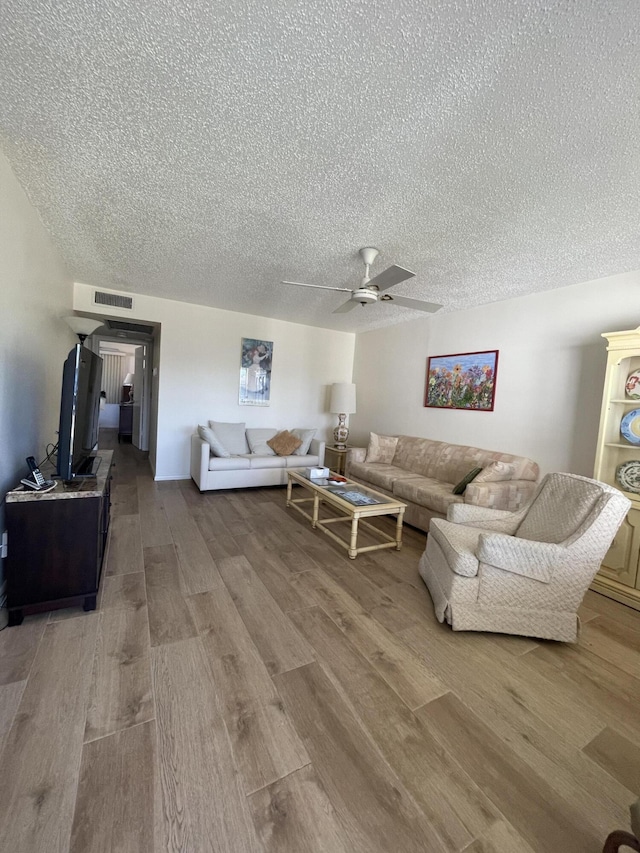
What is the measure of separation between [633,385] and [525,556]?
1734 mm

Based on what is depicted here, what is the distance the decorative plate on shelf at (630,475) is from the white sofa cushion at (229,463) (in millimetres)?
3721

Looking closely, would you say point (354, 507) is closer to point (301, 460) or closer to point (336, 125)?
point (301, 460)

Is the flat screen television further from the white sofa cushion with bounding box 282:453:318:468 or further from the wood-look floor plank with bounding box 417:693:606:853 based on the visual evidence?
the white sofa cushion with bounding box 282:453:318:468

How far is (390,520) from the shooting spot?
3.78m

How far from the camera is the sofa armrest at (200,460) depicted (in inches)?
162

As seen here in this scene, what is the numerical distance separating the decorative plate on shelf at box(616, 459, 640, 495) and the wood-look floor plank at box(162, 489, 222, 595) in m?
3.04

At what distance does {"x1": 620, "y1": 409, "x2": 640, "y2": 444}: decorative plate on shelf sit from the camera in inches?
96.9

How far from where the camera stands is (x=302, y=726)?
1.32 metres

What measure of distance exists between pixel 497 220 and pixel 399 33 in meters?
1.38

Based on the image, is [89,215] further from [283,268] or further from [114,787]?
[114,787]

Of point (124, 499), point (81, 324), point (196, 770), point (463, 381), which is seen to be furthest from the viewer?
point (463, 381)

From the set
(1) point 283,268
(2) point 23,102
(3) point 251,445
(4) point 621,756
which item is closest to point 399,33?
(2) point 23,102

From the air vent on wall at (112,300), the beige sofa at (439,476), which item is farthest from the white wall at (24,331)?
the beige sofa at (439,476)

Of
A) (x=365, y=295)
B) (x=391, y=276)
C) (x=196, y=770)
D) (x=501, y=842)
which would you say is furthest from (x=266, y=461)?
(x=501, y=842)
